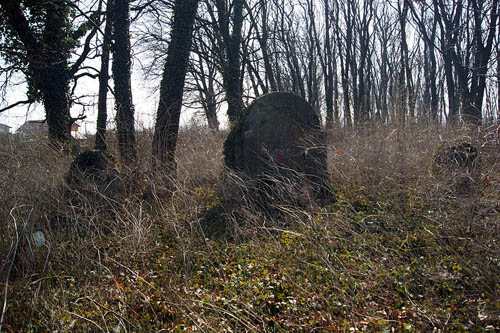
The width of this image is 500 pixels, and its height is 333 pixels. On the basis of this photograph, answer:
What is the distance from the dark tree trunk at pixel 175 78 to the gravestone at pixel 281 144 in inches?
58.1

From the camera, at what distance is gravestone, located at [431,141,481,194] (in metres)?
4.06

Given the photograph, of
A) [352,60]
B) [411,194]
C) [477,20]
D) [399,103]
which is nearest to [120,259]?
[411,194]

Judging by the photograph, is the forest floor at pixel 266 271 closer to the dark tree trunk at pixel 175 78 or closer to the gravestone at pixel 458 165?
the gravestone at pixel 458 165

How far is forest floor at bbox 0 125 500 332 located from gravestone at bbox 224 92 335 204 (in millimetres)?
681

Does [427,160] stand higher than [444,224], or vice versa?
[427,160]

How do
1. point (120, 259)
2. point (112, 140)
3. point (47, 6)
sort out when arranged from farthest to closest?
1. point (47, 6)
2. point (112, 140)
3. point (120, 259)

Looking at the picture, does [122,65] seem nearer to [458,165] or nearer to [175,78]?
[175,78]

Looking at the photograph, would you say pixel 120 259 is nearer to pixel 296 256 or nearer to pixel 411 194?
pixel 296 256

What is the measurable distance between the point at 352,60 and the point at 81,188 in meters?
17.8

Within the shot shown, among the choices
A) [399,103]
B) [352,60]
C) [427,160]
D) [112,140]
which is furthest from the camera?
[352,60]

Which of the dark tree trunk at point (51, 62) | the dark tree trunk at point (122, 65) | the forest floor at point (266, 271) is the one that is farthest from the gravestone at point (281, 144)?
the dark tree trunk at point (51, 62)

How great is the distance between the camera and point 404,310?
99.6 inches

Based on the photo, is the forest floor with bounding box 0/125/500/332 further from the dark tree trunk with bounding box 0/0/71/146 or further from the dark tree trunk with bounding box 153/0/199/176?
the dark tree trunk with bounding box 0/0/71/146

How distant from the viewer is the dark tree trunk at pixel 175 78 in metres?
6.25
